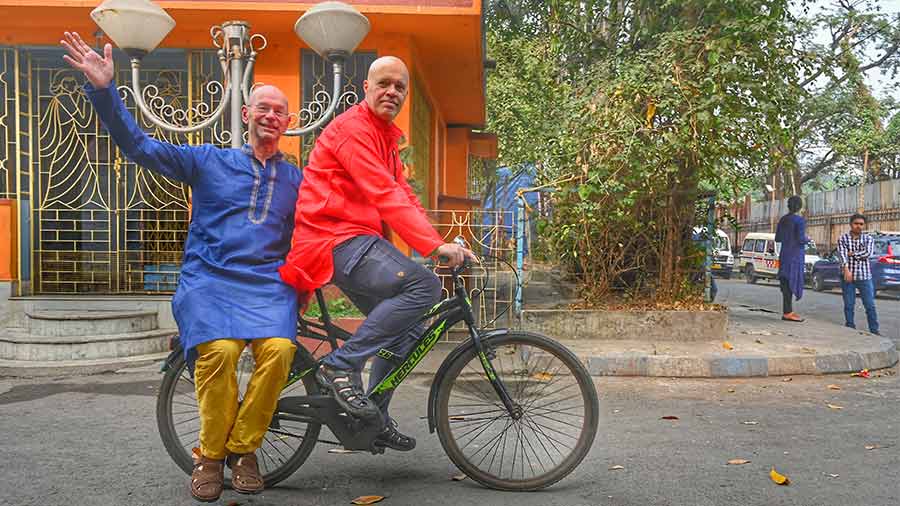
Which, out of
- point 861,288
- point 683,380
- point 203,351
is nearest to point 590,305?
point 683,380

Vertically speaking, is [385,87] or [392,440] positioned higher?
[385,87]

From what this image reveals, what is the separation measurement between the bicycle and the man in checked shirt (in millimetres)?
7803

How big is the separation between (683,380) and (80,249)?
717 cm

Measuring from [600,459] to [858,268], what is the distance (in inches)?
291

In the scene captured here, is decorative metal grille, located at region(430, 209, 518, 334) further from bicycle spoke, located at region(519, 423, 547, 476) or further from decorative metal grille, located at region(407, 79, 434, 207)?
bicycle spoke, located at region(519, 423, 547, 476)

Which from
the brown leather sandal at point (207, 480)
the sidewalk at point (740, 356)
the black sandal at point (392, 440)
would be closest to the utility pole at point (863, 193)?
the sidewalk at point (740, 356)

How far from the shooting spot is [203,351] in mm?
3084

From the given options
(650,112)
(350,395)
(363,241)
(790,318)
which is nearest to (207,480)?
(350,395)

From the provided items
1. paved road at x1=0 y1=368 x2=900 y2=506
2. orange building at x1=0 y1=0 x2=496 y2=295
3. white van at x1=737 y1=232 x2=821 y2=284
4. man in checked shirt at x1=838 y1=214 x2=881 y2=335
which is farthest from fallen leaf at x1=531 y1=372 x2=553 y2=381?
white van at x1=737 y1=232 x2=821 y2=284

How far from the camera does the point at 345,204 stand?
3.26 metres

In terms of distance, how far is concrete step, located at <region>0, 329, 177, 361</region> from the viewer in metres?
7.25

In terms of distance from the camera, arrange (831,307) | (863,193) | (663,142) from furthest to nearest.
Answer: (863,193)
(831,307)
(663,142)

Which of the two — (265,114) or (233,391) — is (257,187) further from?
(233,391)

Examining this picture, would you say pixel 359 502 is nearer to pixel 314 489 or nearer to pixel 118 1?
pixel 314 489
